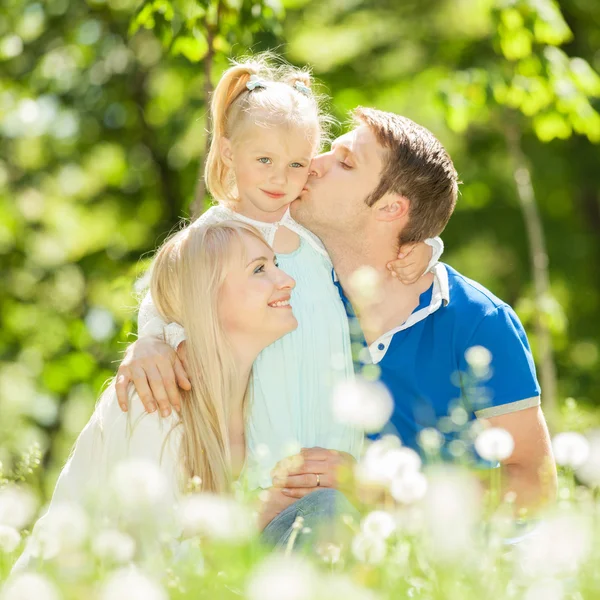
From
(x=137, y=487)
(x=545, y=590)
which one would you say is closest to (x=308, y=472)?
(x=137, y=487)

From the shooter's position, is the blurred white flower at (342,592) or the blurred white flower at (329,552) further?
the blurred white flower at (329,552)

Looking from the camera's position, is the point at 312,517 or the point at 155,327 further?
the point at 155,327

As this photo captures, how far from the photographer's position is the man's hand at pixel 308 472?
2875 millimetres

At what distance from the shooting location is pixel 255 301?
9.81 ft

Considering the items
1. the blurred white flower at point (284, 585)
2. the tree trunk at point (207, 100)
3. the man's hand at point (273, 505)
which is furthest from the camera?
the tree trunk at point (207, 100)

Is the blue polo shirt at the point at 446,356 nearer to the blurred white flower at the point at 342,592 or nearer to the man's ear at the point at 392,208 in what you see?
the man's ear at the point at 392,208

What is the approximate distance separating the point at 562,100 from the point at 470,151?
16.0 feet

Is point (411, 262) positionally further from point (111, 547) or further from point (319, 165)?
point (111, 547)

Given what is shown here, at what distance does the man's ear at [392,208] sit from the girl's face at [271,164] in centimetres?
32

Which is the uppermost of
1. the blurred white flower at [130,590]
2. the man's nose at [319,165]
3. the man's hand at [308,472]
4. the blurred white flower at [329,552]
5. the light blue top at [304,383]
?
the blurred white flower at [130,590]

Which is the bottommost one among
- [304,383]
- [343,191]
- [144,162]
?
[144,162]

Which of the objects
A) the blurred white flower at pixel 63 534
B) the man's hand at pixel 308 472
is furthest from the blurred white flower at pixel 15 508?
the man's hand at pixel 308 472

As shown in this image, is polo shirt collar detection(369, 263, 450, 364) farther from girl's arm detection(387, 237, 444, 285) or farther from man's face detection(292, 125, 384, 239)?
man's face detection(292, 125, 384, 239)

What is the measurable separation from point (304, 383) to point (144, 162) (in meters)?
6.34
